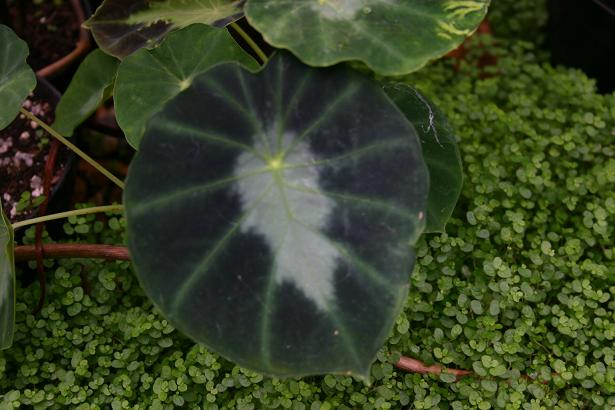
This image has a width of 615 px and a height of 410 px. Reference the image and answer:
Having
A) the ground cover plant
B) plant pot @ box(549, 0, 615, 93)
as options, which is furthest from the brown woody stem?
plant pot @ box(549, 0, 615, 93)

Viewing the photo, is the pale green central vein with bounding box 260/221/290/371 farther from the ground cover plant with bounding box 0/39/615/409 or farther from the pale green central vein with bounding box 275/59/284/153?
the ground cover plant with bounding box 0/39/615/409

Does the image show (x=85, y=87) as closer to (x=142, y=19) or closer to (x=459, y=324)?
(x=142, y=19)

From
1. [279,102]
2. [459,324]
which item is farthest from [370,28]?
[459,324]

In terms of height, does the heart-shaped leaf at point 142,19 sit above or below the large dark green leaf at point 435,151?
above

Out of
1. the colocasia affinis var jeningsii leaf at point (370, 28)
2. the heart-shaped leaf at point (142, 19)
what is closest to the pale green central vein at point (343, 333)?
the colocasia affinis var jeningsii leaf at point (370, 28)

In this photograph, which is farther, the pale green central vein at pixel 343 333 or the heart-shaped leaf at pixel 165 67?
the heart-shaped leaf at pixel 165 67

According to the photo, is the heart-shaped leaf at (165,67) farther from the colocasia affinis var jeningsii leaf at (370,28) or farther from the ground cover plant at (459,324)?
the ground cover plant at (459,324)

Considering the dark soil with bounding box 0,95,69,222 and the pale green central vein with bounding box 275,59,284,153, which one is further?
the dark soil with bounding box 0,95,69,222
